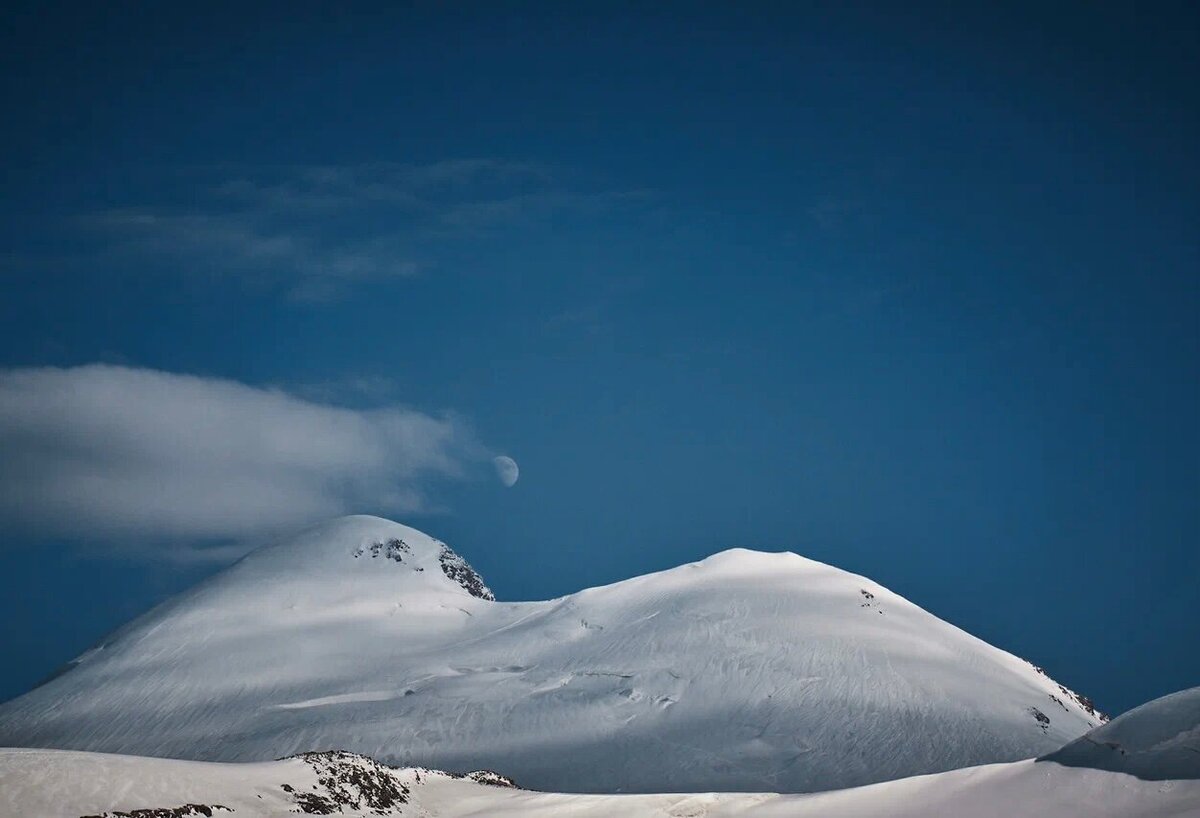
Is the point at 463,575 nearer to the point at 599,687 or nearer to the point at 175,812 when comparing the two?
the point at 599,687

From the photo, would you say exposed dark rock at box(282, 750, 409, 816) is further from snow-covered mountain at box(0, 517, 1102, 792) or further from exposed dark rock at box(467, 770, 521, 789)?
snow-covered mountain at box(0, 517, 1102, 792)

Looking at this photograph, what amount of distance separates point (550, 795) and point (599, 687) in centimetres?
3054

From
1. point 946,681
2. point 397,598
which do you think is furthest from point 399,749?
point 397,598

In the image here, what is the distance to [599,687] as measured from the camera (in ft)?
213

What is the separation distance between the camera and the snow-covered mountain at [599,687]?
53.7 meters

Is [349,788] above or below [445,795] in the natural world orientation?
above

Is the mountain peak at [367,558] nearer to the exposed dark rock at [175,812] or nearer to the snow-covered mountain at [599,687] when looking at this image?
the snow-covered mountain at [599,687]

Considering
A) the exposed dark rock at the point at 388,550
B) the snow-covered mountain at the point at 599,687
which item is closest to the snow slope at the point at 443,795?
the snow-covered mountain at the point at 599,687

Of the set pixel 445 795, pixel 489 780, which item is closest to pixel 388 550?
pixel 489 780

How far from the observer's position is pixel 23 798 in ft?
79.0

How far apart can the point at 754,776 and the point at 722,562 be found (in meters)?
39.5

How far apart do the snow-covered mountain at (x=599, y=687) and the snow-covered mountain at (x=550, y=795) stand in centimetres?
1683

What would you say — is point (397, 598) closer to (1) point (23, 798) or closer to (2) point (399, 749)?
(2) point (399, 749)

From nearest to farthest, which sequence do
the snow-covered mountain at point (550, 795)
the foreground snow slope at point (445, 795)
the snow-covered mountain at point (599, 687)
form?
the snow-covered mountain at point (550, 795) → the foreground snow slope at point (445, 795) → the snow-covered mountain at point (599, 687)
